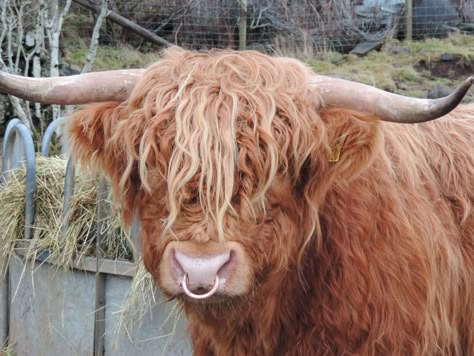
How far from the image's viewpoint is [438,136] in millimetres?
3502

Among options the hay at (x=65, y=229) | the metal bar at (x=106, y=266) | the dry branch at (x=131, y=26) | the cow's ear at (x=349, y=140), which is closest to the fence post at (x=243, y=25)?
the dry branch at (x=131, y=26)

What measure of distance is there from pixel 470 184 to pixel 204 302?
4.86 ft

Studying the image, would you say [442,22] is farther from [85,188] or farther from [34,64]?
[85,188]

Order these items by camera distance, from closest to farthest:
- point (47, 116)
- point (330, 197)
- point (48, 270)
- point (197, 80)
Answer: point (197, 80), point (330, 197), point (48, 270), point (47, 116)

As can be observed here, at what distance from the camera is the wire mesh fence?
36.9 feet

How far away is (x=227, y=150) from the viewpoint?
99.2 inches

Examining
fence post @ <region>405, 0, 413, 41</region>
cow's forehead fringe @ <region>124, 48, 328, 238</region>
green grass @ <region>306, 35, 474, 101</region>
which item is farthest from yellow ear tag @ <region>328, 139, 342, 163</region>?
fence post @ <region>405, 0, 413, 41</region>

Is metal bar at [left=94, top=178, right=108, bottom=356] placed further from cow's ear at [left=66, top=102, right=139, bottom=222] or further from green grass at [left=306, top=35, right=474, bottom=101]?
green grass at [left=306, top=35, right=474, bottom=101]

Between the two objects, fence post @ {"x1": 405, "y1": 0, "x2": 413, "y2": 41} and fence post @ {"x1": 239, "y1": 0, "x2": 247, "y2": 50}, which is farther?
fence post @ {"x1": 405, "y1": 0, "x2": 413, "y2": 41}

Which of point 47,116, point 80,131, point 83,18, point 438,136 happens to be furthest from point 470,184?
point 83,18

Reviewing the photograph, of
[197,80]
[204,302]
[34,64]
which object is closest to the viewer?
[204,302]

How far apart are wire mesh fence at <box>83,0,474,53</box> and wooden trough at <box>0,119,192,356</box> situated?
682 cm

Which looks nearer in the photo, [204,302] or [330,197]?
[204,302]

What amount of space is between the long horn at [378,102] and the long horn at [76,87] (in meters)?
0.70
